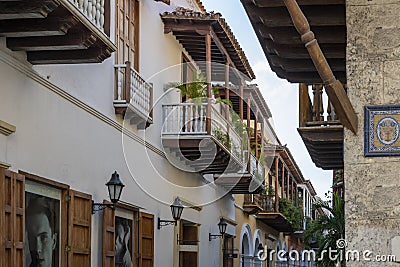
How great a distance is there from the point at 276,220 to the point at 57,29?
2255cm

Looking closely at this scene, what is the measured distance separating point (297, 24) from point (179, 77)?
37.8 ft

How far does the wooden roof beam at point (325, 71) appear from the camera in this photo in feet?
20.8

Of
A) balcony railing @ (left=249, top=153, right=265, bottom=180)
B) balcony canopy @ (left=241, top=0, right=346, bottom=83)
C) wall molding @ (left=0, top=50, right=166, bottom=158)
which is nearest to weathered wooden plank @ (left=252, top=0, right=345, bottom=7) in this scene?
balcony canopy @ (left=241, top=0, right=346, bottom=83)

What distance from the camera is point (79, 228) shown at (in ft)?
36.6

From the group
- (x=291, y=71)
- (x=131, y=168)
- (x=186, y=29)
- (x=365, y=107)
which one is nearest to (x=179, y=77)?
(x=186, y=29)

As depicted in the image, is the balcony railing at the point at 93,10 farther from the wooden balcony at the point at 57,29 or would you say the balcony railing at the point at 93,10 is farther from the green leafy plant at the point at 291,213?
the green leafy plant at the point at 291,213

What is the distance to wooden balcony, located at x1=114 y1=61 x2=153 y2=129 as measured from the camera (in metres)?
12.9

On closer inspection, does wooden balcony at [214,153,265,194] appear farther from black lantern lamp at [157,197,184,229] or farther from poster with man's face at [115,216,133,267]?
poster with man's face at [115,216,133,267]

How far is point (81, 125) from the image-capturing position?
11.3 metres

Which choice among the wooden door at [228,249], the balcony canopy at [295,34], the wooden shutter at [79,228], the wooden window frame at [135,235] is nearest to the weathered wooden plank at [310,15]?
the balcony canopy at [295,34]

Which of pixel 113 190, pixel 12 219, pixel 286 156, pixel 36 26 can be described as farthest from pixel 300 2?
pixel 286 156

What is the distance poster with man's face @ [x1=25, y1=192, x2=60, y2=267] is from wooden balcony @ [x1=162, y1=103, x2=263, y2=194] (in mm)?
5857

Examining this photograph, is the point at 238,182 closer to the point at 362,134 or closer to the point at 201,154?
the point at 201,154

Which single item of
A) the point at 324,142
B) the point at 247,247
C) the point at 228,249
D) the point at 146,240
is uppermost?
the point at 324,142
